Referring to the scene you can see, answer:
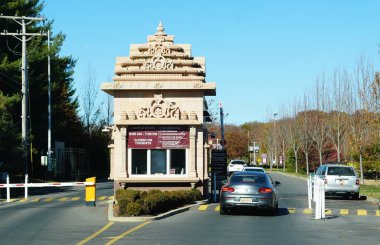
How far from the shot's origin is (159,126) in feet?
86.9

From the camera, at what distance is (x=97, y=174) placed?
66250 mm

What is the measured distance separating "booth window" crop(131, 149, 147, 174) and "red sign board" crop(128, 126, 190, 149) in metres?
0.31

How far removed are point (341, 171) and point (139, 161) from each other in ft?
33.8

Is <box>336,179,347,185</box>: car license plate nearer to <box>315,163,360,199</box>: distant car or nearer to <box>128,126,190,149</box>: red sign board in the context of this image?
<box>315,163,360,199</box>: distant car

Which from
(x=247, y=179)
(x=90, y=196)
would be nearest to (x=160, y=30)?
(x=90, y=196)

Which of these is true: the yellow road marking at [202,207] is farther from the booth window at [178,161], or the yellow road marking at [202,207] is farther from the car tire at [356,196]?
the car tire at [356,196]

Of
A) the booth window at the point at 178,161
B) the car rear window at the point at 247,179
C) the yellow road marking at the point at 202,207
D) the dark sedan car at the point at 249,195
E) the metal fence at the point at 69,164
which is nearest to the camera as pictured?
the dark sedan car at the point at 249,195

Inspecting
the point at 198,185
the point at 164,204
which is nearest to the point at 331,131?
the point at 198,185

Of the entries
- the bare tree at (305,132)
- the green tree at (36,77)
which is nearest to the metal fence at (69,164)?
the green tree at (36,77)

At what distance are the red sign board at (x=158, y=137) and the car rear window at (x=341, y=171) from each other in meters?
8.36

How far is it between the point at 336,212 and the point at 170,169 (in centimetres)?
693

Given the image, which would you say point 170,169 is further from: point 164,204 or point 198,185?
point 164,204

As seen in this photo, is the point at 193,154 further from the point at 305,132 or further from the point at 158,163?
the point at 305,132

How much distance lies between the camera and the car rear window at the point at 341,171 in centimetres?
3098
